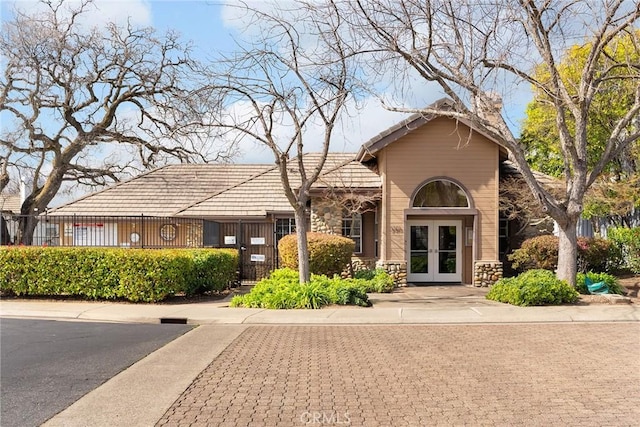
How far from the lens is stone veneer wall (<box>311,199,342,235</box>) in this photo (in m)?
20.7

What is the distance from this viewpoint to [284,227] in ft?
73.8

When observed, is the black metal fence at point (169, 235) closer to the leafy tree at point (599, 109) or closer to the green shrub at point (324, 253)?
the green shrub at point (324, 253)

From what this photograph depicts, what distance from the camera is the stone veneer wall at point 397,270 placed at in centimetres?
1920

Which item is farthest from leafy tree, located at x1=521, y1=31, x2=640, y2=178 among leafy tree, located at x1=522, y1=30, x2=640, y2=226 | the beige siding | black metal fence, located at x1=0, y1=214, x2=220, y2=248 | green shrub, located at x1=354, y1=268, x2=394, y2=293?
black metal fence, located at x1=0, y1=214, x2=220, y2=248

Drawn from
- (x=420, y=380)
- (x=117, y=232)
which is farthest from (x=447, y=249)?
(x=420, y=380)

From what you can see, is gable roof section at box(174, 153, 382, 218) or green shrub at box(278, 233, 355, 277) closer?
green shrub at box(278, 233, 355, 277)

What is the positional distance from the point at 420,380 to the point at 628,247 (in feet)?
56.3

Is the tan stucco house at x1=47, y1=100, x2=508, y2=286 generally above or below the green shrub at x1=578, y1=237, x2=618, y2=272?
above

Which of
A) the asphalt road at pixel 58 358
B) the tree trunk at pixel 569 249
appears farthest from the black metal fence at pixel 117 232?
the tree trunk at pixel 569 249

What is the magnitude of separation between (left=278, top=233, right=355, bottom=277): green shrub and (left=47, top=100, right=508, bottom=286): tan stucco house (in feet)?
4.74

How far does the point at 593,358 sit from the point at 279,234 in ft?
48.9

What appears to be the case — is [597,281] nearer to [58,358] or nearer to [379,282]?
[379,282]

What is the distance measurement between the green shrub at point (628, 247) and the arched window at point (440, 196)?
614 centimetres

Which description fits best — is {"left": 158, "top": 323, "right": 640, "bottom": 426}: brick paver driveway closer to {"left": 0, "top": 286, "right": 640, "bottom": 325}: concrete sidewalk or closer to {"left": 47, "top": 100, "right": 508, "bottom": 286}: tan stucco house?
{"left": 0, "top": 286, "right": 640, "bottom": 325}: concrete sidewalk
